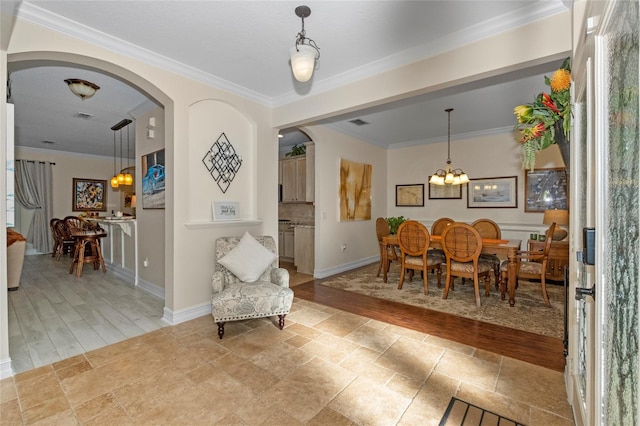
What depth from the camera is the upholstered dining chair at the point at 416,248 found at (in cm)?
388

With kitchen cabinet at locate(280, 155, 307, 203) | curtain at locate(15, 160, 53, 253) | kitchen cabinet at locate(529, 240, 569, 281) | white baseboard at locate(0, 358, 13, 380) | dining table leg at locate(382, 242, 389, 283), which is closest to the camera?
white baseboard at locate(0, 358, 13, 380)

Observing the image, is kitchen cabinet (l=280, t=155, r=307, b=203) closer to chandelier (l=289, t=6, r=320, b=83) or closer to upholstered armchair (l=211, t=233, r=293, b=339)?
upholstered armchair (l=211, t=233, r=293, b=339)

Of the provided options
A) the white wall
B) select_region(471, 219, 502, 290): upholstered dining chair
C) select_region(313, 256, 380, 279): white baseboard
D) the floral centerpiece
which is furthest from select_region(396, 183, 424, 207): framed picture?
the floral centerpiece

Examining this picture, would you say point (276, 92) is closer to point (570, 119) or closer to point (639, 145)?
point (570, 119)

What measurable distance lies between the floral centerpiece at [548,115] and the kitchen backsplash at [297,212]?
403 centimetres

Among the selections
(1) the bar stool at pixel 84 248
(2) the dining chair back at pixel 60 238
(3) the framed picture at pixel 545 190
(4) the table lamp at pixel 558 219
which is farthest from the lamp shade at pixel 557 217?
(2) the dining chair back at pixel 60 238

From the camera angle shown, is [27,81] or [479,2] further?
[27,81]

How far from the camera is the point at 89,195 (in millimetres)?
8195

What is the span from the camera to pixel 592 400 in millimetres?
1227

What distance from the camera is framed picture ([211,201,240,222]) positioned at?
3.41m

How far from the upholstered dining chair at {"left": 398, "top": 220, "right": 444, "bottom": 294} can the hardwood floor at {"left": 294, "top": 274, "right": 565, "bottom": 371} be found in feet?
2.31

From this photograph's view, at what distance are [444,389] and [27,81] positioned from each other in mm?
5423

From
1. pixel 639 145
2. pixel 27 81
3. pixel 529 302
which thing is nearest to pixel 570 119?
pixel 639 145

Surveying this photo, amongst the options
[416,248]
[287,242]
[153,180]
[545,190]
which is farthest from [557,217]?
[153,180]
